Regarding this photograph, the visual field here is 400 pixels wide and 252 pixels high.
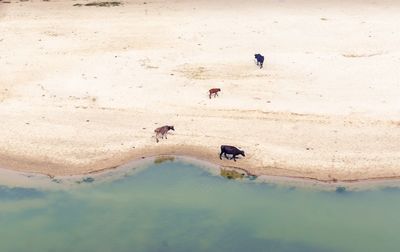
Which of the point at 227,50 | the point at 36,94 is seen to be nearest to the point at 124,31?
the point at 227,50

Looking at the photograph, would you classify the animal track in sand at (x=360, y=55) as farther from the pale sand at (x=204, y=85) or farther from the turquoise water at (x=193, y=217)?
the turquoise water at (x=193, y=217)

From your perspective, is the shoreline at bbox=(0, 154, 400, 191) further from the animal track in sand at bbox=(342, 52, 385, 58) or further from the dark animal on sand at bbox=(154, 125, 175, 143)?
the animal track in sand at bbox=(342, 52, 385, 58)

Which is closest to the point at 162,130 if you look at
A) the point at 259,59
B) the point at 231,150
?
the point at 231,150

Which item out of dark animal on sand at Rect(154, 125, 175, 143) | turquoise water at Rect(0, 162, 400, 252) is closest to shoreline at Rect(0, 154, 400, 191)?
turquoise water at Rect(0, 162, 400, 252)

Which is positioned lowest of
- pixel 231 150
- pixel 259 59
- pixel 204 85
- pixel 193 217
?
pixel 193 217

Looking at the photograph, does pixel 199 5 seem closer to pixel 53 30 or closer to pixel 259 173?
pixel 53 30

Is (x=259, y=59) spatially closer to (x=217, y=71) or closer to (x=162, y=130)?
(x=217, y=71)
